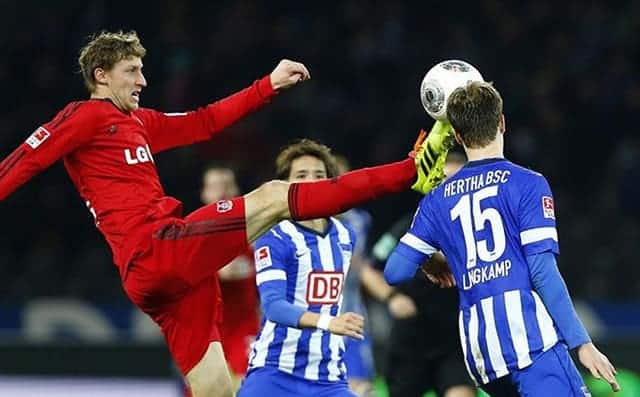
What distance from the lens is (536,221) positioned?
4570mm

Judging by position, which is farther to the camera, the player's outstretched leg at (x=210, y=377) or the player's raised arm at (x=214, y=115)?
the player's raised arm at (x=214, y=115)

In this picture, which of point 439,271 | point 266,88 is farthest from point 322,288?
point 266,88

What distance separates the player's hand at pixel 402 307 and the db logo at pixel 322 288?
4.32ft

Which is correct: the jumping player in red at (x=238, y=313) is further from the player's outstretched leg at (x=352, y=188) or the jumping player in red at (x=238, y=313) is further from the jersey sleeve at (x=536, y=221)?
the jersey sleeve at (x=536, y=221)

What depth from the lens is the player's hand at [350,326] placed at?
191 inches

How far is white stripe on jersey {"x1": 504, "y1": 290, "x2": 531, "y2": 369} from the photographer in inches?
181

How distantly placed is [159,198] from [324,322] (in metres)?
1.06

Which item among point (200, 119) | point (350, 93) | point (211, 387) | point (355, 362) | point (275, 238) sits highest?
point (350, 93)

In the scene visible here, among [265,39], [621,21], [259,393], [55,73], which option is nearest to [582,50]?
[621,21]

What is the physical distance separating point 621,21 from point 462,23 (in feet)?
5.61

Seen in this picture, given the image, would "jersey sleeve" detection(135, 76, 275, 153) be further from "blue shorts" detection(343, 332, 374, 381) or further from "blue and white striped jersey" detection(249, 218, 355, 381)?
"blue shorts" detection(343, 332, 374, 381)

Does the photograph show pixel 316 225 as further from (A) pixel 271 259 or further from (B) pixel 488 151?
(B) pixel 488 151

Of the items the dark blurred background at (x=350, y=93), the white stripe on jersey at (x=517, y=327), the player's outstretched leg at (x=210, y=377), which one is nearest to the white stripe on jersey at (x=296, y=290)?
the player's outstretched leg at (x=210, y=377)

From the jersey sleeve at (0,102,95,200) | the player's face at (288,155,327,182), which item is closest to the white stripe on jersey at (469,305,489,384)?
the player's face at (288,155,327,182)
